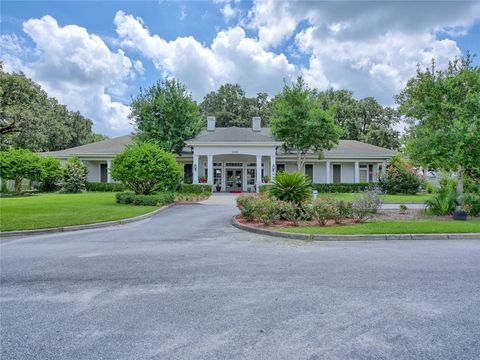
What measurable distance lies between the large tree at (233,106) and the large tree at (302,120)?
82.3 ft

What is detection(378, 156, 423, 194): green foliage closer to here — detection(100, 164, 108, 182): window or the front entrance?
the front entrance

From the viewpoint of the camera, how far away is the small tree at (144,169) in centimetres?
1633

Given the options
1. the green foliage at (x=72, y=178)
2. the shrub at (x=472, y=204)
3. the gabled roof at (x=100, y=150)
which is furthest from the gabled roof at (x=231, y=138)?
the shrub at (x=472, y=204)

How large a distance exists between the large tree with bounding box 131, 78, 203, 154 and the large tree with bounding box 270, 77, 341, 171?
809 cm

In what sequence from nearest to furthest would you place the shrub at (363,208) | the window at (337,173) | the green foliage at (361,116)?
the shrub at (363,208) → the window at (337,173) → the green foliage at (361,116)

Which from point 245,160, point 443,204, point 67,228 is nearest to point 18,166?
point 67,228

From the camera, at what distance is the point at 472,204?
12.0 meters

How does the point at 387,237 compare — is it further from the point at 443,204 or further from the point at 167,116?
the point at 167,116

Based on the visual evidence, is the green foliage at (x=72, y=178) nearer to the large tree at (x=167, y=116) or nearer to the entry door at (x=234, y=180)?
the large tree at (x=167, y=116)

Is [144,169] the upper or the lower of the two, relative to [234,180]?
upper

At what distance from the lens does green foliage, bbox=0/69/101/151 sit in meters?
26.2

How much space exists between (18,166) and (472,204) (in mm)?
29029

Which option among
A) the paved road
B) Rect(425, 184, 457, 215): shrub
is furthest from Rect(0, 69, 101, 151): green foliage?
Rect(425, 184, 457, 215): shrub

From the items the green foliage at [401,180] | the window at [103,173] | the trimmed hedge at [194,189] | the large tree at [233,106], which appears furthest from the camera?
the large tree at [233,106]
